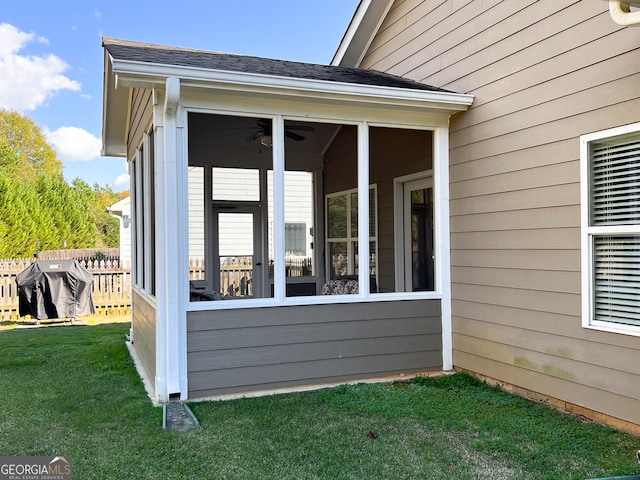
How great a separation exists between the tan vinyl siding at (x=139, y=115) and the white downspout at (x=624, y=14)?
138 inches

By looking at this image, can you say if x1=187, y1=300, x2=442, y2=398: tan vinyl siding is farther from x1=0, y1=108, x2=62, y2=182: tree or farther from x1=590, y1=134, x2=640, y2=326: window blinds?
x1=0, y1=108, x2=62, y2=182: tree

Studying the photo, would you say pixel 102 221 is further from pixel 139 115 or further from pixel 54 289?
pixel 139 115

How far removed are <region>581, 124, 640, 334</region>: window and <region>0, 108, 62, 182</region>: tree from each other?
29613 millimetres

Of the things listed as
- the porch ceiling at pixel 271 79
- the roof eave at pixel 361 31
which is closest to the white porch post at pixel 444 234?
the porch ceiling at pixel 271 79

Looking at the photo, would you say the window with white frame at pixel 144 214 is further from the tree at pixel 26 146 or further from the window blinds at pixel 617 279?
the tree at pixel 26 146

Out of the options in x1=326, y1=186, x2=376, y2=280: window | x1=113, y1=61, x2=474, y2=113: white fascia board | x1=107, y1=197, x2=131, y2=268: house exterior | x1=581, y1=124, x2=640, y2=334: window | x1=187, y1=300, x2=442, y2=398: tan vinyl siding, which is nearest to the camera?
x1=581, y1=124, x2=640, y2=334: window

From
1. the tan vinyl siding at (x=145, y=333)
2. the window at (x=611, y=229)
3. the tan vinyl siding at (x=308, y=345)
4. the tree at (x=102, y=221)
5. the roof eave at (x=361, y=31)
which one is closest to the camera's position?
the window at (x=611, y=229)

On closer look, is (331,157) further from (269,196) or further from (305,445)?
(305,445)

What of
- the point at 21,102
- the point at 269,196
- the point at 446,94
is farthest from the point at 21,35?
the point at 446,94

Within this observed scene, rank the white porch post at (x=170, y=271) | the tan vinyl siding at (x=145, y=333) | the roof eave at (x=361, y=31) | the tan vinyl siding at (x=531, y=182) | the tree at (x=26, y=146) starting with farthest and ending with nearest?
the tree at (x=26, y=146), the roof eave at (x=361, y=31), the tan vinyl siding at (x=145, y=333), the white porch post at (x=170, y=271), the tan vinyl siding at (x=531, y=182)

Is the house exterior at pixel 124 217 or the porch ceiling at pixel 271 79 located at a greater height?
the porch ceiling at pixel 271 79

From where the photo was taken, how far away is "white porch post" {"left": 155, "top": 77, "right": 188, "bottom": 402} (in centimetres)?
406

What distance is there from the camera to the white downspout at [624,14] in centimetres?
291

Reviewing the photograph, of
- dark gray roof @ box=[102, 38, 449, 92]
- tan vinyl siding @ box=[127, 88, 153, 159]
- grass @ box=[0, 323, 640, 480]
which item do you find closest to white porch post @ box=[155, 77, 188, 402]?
grass @ box=[0, 323, 640, 480]
